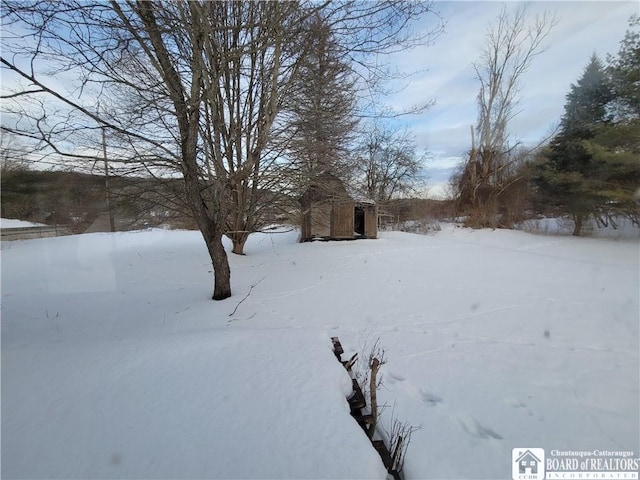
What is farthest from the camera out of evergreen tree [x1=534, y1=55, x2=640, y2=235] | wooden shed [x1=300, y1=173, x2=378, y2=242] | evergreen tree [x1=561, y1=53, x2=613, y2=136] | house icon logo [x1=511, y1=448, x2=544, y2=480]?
evergreen tree [x1=561, y1=53, x2=613, y2=136]

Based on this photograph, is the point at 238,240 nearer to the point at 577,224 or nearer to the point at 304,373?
the point at 304,373

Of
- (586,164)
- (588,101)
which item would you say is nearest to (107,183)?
(586,164)

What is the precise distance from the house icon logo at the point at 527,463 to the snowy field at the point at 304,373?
45 millimetres

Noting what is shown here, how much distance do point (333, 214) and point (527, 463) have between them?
31.2 ft

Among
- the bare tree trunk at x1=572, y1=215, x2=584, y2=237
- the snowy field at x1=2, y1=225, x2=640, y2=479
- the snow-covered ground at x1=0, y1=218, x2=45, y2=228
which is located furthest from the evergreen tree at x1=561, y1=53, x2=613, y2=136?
the snow-covered ground at x1=0, y1=218, x2=45, y2=228

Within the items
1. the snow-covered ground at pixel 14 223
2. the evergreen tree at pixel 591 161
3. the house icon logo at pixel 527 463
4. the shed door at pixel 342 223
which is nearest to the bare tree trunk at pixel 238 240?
the shed door at pixel 342 223

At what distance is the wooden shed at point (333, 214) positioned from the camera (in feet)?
28.4

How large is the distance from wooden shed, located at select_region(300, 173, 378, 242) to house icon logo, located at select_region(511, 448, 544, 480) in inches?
272

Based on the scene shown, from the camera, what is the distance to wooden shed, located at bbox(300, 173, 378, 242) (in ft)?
28.4

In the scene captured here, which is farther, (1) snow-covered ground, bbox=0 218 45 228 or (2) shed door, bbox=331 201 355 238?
(2) shed door, bbox=331 201 355 238

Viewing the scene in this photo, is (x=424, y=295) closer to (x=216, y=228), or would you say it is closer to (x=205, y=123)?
(x=216, y=228)

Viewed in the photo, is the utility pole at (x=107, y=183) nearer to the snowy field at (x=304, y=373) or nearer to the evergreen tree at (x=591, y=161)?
the snowy field at (x=304, y=373)

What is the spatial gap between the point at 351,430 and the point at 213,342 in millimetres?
1698

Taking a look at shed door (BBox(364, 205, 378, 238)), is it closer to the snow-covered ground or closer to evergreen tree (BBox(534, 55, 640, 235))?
evergreen tree (BBox(534, 55, 640, 235))
